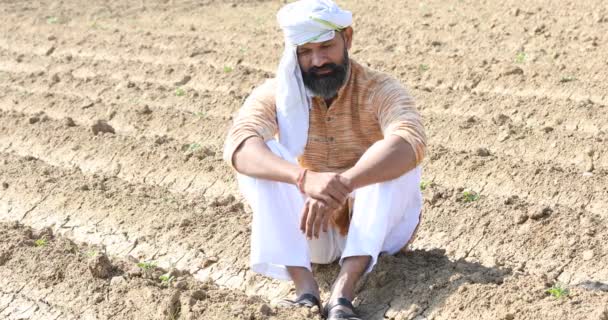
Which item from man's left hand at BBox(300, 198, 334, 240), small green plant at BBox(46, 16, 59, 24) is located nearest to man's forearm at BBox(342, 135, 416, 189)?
man's left hand at BBox(300, 198, 334, 240)

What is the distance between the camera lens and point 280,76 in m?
5.01

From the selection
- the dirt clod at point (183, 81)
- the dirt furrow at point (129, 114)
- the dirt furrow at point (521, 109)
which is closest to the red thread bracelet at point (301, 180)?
the dirt furrow at point (521, 109)

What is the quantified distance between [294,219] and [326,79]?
655 millimetres

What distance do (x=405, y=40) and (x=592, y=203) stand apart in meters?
4.77

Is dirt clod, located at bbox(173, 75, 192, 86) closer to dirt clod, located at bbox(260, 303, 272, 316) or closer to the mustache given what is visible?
the mustache

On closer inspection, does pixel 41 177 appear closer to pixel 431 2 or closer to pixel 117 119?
pixel 117 119

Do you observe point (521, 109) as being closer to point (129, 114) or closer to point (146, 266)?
point (129, 114)

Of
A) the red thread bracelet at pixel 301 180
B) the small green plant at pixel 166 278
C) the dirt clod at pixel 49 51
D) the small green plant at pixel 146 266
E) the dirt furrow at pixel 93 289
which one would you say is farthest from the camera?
the dirt clod at pixel 49 51

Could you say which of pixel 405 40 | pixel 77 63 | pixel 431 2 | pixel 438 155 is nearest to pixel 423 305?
pixel 438 155

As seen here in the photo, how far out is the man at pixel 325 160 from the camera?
4664 mm

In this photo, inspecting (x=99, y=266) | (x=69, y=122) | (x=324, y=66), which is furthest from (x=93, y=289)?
(x=69, y=122)

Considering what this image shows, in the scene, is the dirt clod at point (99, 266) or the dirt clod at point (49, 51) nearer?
the dirt clod at point (99, 266)

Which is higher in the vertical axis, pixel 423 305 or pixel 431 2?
pixel 423 305

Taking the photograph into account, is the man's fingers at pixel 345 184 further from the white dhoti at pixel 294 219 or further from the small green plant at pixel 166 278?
the small green plant at pixel 166 278
